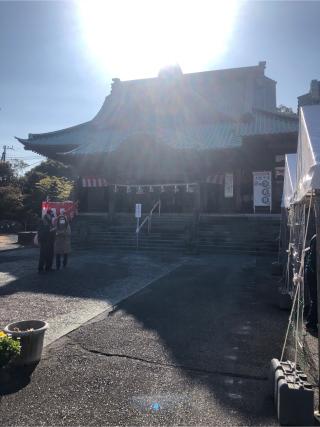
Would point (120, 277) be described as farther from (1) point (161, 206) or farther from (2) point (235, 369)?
(1) point (161, 206)

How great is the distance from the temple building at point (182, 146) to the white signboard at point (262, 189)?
80 millimetres

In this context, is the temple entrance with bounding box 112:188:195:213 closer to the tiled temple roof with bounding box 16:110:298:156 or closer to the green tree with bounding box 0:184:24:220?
the tiled temple roof with bounding box 16:110:298:156

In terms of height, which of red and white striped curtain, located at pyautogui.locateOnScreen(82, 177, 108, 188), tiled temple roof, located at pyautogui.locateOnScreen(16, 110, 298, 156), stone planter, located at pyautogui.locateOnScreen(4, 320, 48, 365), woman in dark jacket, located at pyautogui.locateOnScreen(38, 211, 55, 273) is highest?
tiled temple roof, located at pyautogui.locateOnScreen(16, 110, 298, 156)

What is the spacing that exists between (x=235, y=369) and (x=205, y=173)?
1719cm

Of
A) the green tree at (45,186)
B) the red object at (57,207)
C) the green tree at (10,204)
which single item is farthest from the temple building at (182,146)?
the green tree at (10,204)

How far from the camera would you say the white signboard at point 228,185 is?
827 inches

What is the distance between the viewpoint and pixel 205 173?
68.1 ft

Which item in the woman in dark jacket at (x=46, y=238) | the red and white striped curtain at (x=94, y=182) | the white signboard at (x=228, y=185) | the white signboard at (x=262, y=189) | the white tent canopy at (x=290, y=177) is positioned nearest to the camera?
the white tent canopy at (x=290, y=177)

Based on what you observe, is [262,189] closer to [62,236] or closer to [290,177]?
[290,177]

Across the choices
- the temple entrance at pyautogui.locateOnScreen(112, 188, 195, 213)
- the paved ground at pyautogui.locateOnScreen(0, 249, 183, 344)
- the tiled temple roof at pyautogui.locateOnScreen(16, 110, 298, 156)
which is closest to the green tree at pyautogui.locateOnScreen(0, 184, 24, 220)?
the tiled temple roof at pyautogui.locateOnScreen(16, 110, 298, 156)

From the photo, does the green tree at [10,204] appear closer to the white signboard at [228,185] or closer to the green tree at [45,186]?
the green tree at [45,186]

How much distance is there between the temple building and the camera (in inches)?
781

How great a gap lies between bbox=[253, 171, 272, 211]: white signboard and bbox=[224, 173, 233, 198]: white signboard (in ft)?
6.54

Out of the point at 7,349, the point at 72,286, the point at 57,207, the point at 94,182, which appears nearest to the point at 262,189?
the point at 94,182
